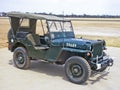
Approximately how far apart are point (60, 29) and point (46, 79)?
2.02 meters

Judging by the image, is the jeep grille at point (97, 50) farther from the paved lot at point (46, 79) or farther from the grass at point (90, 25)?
the grass at point (90, 25)

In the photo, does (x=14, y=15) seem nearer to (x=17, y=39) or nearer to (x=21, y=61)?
(x=17, y=39)

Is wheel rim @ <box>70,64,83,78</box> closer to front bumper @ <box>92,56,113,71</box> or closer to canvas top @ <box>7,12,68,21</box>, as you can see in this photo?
front bumper @ <box>92,56,113,71</box>

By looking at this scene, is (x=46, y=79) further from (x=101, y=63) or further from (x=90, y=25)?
(x=90, y=25)

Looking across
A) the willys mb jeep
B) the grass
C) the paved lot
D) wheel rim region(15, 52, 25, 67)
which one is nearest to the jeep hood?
the willys mb jeep

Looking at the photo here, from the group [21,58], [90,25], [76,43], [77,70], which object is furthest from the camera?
[90,25]

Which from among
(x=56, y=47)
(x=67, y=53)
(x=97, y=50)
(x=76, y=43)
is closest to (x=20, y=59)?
(x=56, y=47)

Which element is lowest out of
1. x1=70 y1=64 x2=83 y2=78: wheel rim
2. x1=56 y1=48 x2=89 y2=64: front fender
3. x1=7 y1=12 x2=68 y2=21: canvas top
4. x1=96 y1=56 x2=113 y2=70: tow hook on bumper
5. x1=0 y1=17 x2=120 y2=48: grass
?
x1=0 y1=17 x2=120 y2=48: grass

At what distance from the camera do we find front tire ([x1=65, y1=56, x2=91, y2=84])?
7895 millimetres

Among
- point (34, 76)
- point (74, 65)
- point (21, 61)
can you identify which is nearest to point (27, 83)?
point (34, 76)

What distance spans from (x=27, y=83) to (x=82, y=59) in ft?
5.82

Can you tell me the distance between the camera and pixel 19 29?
408 inches

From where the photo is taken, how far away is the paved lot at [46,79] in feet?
25.2

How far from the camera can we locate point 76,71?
323 inches
